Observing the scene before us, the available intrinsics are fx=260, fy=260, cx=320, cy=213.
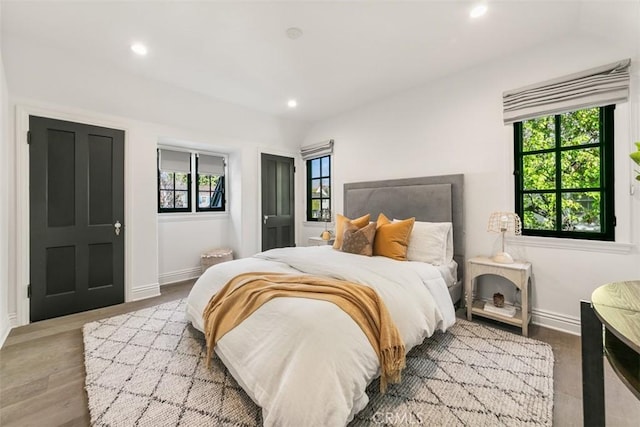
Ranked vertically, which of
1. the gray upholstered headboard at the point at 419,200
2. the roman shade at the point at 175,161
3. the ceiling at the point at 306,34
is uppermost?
the ceiling at the point at 306,34

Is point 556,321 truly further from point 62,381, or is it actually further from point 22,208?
point 22,208

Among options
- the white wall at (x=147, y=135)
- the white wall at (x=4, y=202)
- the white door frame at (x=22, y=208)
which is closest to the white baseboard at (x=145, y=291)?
the white wall at (x=147, y=135)

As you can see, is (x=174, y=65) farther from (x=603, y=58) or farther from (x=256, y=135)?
(x=603, y=58)

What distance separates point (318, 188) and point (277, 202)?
2.66 feet

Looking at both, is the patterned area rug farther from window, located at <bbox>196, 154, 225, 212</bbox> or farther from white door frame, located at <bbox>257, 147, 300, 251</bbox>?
window, located at <bbox>196, 154, 225, 212</bbox>

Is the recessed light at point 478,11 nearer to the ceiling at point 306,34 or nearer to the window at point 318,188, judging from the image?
the ceiling at point 306,34

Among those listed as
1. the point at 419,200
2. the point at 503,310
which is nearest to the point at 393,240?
the point at 419,200

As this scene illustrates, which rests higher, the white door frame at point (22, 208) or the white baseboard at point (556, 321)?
the white door frame at point (22, 208)

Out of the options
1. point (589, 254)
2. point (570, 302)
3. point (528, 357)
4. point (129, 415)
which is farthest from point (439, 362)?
point (129, 415)

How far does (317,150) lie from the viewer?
4.73 meters

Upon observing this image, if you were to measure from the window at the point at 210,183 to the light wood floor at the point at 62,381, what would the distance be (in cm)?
237

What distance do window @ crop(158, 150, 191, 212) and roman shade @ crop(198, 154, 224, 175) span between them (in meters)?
0.18

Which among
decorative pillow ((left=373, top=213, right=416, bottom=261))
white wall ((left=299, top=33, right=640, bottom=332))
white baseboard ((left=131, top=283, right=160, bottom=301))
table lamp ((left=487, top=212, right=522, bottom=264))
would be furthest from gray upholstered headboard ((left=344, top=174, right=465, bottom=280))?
white baseboard ((left=131, top=283, right=160, bottom=301))

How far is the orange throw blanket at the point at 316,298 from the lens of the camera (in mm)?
1454
